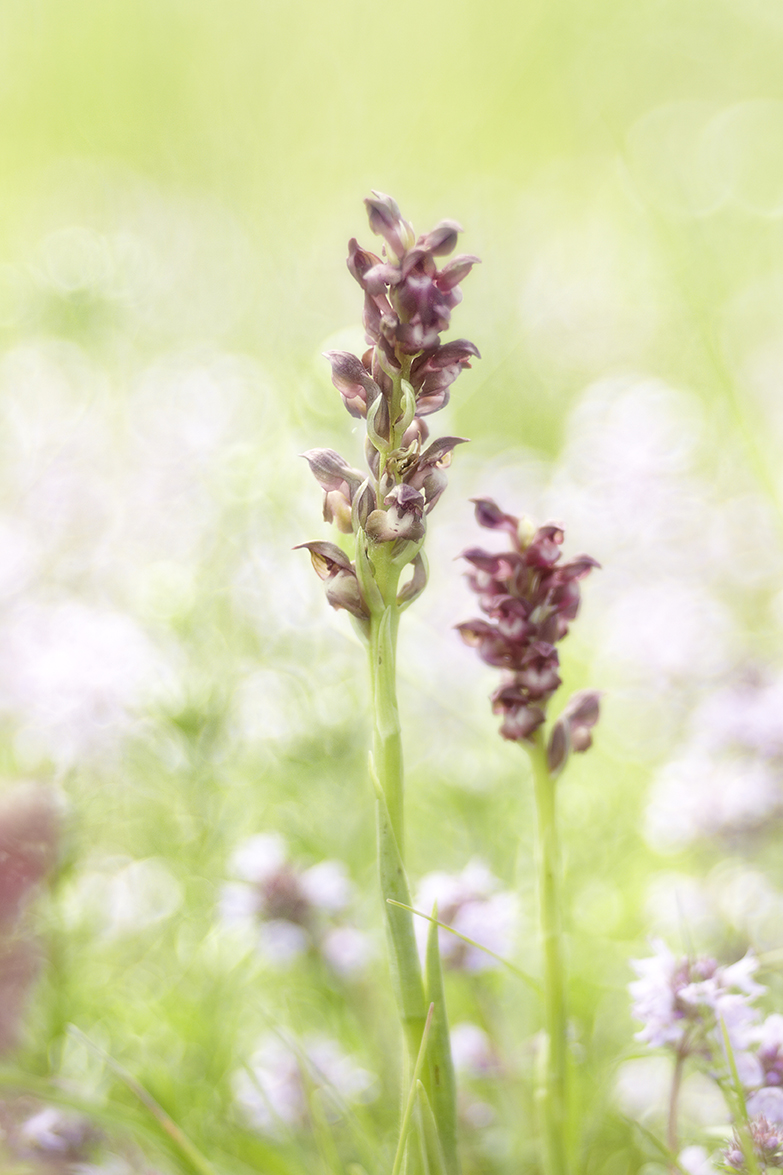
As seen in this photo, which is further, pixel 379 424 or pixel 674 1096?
pixel 674 1096

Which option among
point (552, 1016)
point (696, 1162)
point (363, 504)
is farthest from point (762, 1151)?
point (363, 504)

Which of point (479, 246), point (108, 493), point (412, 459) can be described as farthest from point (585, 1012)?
point (479, 246)

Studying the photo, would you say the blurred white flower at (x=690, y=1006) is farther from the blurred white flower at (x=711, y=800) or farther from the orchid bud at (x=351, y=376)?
the orchid bud at (x=351, y=376)

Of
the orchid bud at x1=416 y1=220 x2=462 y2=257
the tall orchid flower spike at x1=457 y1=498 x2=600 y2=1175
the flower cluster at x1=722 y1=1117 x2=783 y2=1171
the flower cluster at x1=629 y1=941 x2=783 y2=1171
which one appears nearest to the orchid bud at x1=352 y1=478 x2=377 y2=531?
the tall orchid flower spike at x1=457 y1=498 x2=600 y2=1175

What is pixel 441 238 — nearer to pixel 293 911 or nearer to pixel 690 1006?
pixel 690 1006

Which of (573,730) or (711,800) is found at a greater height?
(711,800)

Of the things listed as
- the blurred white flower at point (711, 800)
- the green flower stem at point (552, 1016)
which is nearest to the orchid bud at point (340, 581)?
the green flower stem at point (552, 1016)

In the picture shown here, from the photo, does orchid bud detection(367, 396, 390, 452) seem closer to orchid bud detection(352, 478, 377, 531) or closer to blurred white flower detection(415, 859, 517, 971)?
orchid bud detection(352, 478, 377, 531)

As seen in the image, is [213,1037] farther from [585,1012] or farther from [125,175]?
[125,175]
